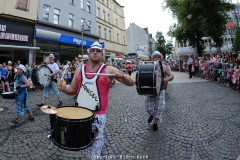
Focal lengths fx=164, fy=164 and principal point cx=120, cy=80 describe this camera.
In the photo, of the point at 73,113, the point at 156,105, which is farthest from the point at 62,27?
the point at 73,113

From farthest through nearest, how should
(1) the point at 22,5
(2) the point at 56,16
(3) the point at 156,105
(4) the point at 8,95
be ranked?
(2) the point at 56,16 < (1) the point at 22,5 < (4) the point at 8,95 < (3) the point at 156,105

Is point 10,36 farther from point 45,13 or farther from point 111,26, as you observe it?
point 111,26

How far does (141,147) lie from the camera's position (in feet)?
11.0

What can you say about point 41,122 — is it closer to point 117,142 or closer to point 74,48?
point 117,142

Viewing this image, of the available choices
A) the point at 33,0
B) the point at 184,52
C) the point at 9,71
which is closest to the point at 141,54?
the point at 184,52

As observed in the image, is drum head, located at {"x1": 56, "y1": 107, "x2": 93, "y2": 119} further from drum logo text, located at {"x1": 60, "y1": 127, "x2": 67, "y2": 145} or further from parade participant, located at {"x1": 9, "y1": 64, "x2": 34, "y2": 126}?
parade participant, located at {"x1": 9, "y1": 64, "x2": 34, "y2": 126}

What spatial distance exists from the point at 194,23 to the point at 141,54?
30.4 metres

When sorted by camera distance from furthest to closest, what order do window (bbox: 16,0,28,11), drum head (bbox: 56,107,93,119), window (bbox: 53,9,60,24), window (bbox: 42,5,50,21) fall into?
window (bbox: 53,9,60,24) → window (bbox: 42,5,50,21) → window (bbox: 16,0,28,11) → drum head (bbox: 56,107,93,119)

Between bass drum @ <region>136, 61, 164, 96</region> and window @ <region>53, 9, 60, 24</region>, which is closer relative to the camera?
bass drum @ <region>136, 61, 164, 96</region>

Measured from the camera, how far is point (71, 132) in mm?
1868

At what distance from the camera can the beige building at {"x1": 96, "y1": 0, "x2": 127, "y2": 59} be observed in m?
27.0

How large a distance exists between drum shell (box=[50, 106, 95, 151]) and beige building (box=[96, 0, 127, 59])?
995 inches

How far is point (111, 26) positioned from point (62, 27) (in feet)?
43.5

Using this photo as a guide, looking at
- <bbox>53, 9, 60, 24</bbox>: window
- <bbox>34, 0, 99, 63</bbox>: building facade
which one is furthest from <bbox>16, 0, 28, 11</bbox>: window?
<bbox>53, 9, 60, 24</bbox>: window
